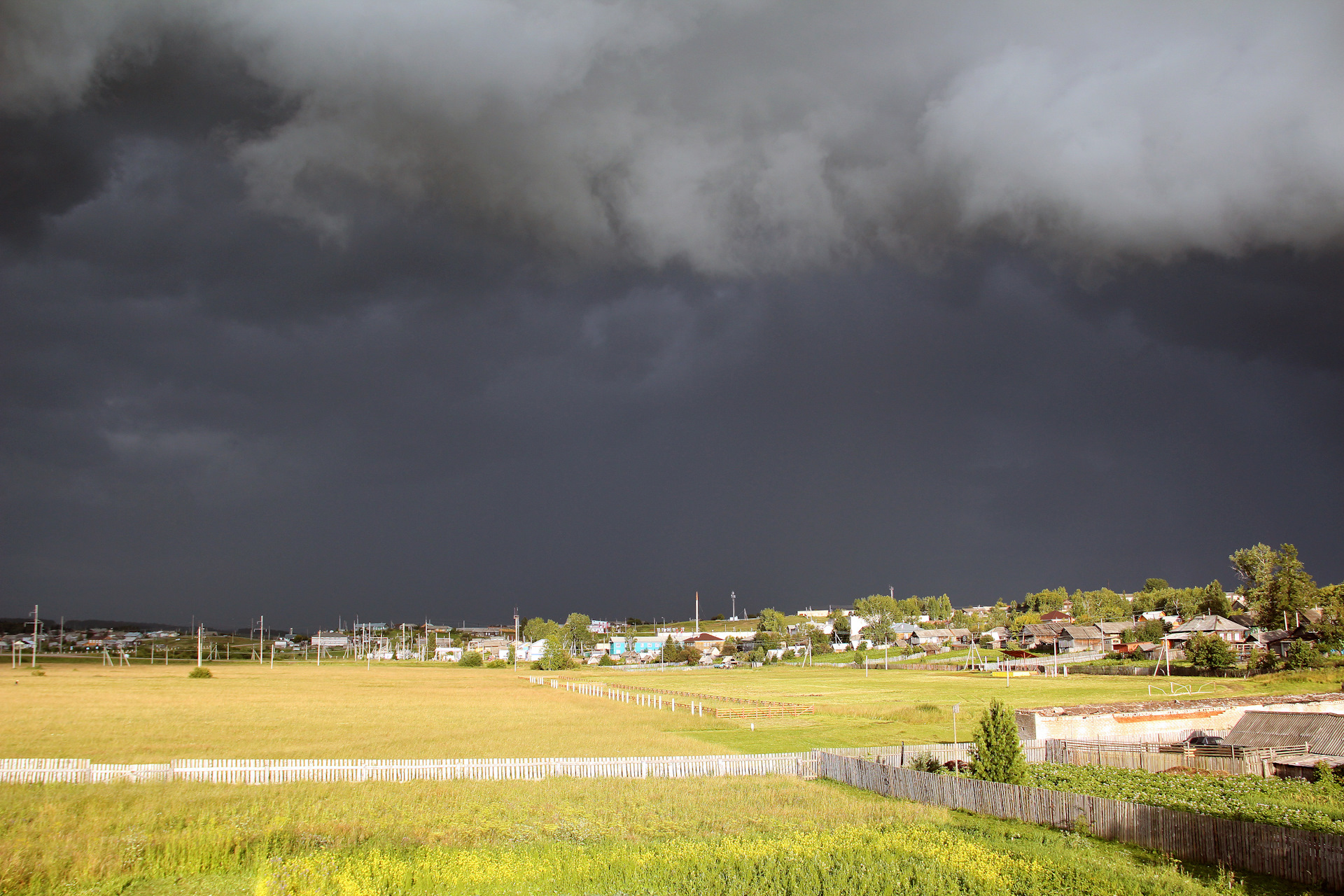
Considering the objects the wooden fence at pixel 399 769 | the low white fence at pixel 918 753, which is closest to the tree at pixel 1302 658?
the low white fence at pixel 918 753

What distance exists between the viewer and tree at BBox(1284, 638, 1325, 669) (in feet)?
274

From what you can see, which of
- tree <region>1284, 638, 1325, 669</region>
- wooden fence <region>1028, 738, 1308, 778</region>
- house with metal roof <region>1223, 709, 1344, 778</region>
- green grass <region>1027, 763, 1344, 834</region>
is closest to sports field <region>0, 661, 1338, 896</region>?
green grass <region>1027, 763, 1344, 834</region>

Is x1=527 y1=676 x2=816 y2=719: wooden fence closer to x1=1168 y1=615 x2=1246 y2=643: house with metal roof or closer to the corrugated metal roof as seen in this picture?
the corrugated metal roof

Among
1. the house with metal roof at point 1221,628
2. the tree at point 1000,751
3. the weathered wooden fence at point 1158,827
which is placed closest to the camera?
the weathered wooden fence at point 1158,827

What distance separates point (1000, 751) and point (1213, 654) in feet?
252

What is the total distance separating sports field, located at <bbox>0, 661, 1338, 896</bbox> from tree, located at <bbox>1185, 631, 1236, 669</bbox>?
2184 inches

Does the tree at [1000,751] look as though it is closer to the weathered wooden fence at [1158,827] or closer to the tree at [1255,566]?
the weathered wooden fence at [1158,827]

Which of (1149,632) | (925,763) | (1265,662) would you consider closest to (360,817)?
(925,763)

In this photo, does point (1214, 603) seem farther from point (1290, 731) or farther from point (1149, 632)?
point (1290, 731)

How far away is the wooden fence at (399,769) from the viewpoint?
3175 centimetres

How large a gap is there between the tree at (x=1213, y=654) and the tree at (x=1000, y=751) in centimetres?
7560

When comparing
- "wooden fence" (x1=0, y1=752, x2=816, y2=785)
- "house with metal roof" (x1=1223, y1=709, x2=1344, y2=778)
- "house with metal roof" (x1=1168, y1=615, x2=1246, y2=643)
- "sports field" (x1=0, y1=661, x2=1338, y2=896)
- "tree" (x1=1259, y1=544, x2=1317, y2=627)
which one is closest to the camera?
"sports field" (x1=0, y1=661, x2=1338, y2=896)

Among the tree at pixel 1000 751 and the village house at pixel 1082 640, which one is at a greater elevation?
the tree at pixel 1000 751

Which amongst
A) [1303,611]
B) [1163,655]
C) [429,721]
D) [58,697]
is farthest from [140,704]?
[1303,611]
